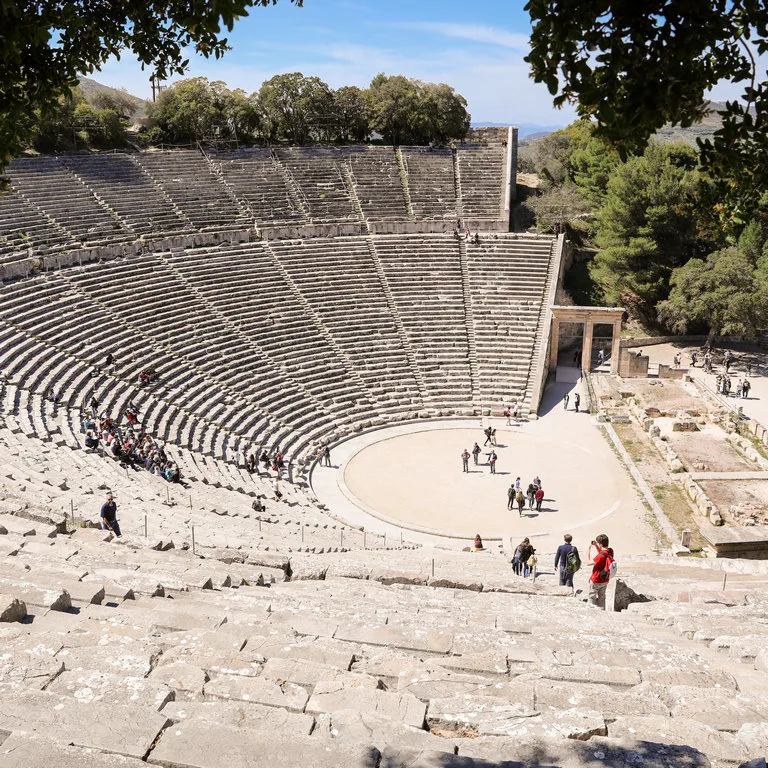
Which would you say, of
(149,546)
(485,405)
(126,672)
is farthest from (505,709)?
(485,405)

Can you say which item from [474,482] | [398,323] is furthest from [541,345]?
[474,482]

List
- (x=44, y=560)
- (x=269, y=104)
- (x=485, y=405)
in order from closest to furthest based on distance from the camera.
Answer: (x=44, y=560) → (x=485, y=405) → (x=269, y=104)

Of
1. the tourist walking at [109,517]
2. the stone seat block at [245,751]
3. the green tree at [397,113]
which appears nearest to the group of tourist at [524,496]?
the tourist walking at [109,517]

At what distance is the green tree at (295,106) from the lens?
1774 inches

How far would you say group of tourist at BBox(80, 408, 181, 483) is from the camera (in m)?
18.5

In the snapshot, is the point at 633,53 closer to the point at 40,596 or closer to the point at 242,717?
the point at 242,717

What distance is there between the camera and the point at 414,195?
3972 centimetres

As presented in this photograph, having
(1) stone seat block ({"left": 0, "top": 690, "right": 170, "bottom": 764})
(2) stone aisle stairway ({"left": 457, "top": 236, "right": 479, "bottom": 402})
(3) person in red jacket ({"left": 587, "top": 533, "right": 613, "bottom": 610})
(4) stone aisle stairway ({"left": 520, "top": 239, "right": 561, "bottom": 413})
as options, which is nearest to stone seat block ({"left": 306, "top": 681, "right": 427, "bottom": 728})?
(1) stone seat block ({"left": 0, "top": 690, "right": 170, "bottom": 764})

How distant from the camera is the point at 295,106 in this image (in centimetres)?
4522

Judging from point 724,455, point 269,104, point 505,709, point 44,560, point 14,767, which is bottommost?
point 724,455

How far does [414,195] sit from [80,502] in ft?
96.5

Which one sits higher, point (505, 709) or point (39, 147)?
point (39, 147)

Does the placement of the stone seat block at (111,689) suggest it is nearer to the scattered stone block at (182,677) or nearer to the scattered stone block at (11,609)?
the scattered stone block at (182,677)

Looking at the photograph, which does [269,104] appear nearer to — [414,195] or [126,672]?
[414,195]
